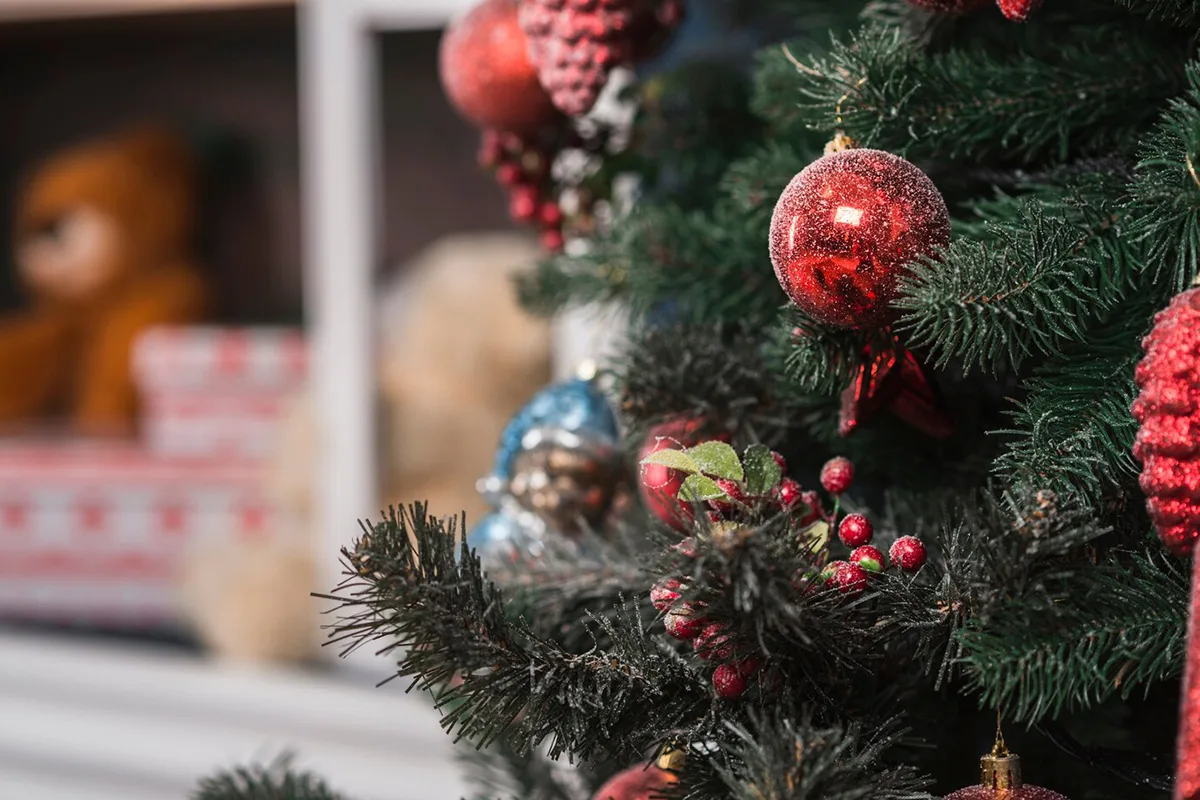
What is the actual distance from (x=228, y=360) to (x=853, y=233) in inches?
39.5

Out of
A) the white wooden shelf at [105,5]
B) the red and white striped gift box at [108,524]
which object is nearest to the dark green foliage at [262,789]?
the red and white striped gift box at [108,524]

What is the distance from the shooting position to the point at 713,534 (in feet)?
0.90

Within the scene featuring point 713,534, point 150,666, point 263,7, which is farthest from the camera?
point 263,7

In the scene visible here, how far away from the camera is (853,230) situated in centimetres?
30

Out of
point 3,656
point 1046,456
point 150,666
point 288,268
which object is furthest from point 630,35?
point 288,268

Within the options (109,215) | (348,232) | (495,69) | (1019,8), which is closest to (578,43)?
(495,69)

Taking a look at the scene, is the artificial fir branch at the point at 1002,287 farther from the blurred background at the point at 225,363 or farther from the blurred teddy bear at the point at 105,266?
the blurred teddy bear at the point at 105,266

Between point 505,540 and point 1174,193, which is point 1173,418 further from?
point 505,540

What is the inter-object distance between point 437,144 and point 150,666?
608 millimetres

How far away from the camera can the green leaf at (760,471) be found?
1.00 feet

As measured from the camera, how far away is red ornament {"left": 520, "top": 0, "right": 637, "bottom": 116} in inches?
17.1

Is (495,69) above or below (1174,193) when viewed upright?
above

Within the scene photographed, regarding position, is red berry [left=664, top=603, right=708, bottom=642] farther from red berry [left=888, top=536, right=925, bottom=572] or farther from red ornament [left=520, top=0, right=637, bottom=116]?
red ornament [left=520, top=0, right=637, bottom=116]

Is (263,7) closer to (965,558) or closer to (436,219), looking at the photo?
(436,219)
